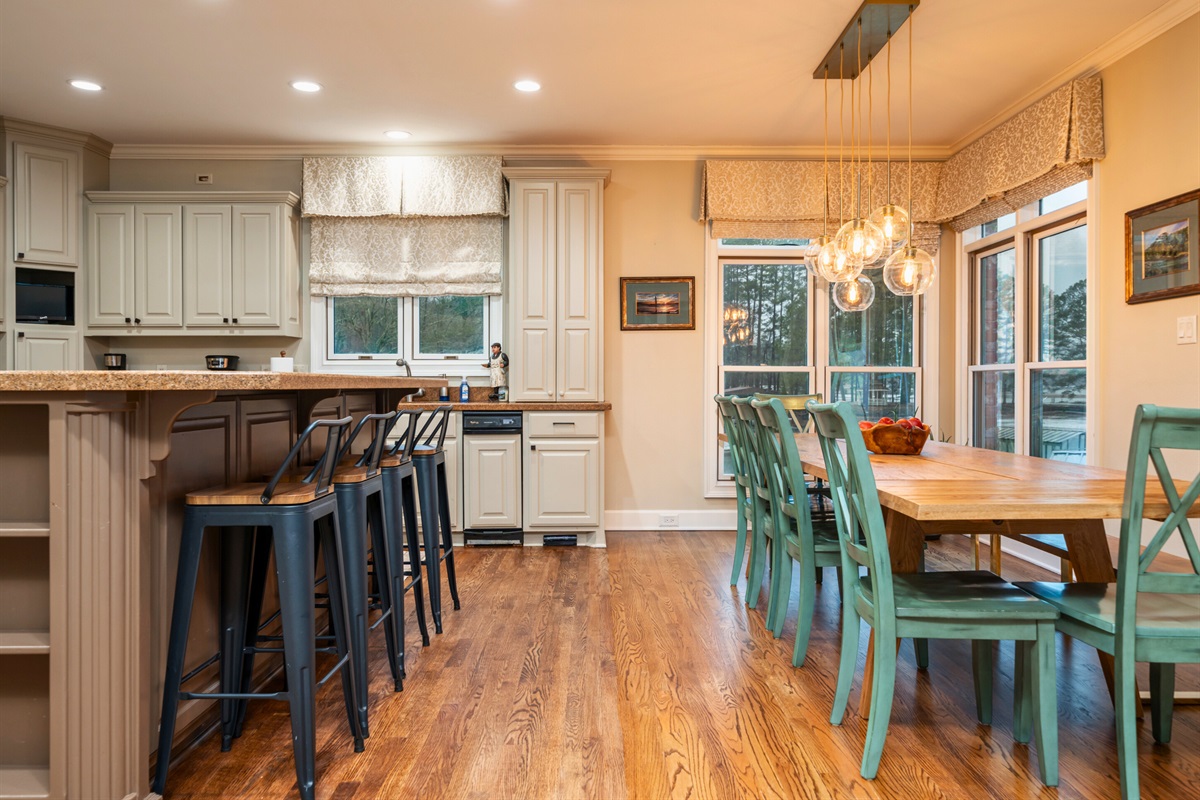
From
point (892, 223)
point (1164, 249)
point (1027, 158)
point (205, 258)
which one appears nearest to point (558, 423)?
point (892, 223)

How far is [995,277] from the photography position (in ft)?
15.3

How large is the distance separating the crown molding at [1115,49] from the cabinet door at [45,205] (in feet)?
19.1

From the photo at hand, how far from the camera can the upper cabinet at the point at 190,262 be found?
15.0 feet

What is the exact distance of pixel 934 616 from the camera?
175cm

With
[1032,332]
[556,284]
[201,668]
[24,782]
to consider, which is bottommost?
[24,782]

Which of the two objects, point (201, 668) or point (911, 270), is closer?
point (201, 668)

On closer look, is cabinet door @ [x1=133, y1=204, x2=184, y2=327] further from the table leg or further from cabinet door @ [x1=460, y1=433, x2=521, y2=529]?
the table leg

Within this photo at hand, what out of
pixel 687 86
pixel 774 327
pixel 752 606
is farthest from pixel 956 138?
pixel 752 606

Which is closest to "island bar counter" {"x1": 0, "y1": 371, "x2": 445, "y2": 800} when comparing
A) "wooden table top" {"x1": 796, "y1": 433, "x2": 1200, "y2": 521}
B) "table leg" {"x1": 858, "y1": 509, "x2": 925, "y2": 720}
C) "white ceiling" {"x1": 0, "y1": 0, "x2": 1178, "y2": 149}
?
"wooden table top" {"x1": 796, "y1": 433, "x2": 1200, "y2": 521}

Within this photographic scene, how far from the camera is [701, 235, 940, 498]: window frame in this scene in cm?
498

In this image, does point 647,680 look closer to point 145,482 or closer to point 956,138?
point 145,482

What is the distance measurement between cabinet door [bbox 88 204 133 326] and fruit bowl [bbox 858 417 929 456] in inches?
182

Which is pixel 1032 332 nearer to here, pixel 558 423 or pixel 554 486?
pixel 558 423

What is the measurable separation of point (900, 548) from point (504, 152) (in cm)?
384
